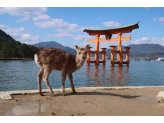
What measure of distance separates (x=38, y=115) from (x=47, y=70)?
1.73 meters

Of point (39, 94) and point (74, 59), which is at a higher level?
point (74, 59)

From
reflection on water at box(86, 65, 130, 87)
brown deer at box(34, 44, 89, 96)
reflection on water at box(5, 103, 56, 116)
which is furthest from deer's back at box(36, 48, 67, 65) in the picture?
reflection on water at box(86, 65, 130, 87)

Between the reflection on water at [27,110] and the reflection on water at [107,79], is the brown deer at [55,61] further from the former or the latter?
the reflection on water at [107,79]

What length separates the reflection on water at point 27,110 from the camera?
2929 millimetres

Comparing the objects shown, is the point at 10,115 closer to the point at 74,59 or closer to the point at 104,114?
the point at 104,114

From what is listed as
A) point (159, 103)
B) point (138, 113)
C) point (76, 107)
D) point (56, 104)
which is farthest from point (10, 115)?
point (159, 103)

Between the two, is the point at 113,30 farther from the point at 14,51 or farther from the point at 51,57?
the point at 14,51

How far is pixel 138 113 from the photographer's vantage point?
128 inches

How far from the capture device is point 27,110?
3148 millimetres

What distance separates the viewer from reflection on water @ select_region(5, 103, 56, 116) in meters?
2.93

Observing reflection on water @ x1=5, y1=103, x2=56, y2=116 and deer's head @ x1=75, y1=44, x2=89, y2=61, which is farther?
deer's head @ x1=75, y1=44, x2=89, y2=61

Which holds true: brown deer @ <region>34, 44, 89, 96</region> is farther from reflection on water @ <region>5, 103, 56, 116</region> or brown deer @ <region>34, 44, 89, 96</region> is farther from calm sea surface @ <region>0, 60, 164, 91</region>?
calm sea surface @ <region>0, 60, 164, 91</region>

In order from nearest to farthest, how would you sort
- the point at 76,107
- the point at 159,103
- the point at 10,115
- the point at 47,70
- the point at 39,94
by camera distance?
the point at 10,115, the point at 76,107, the point at 159,103, the point at 47,70, the point at 39,94

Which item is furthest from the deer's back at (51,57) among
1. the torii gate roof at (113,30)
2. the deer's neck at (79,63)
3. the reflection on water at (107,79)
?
the torii gate roof at (113,30)
